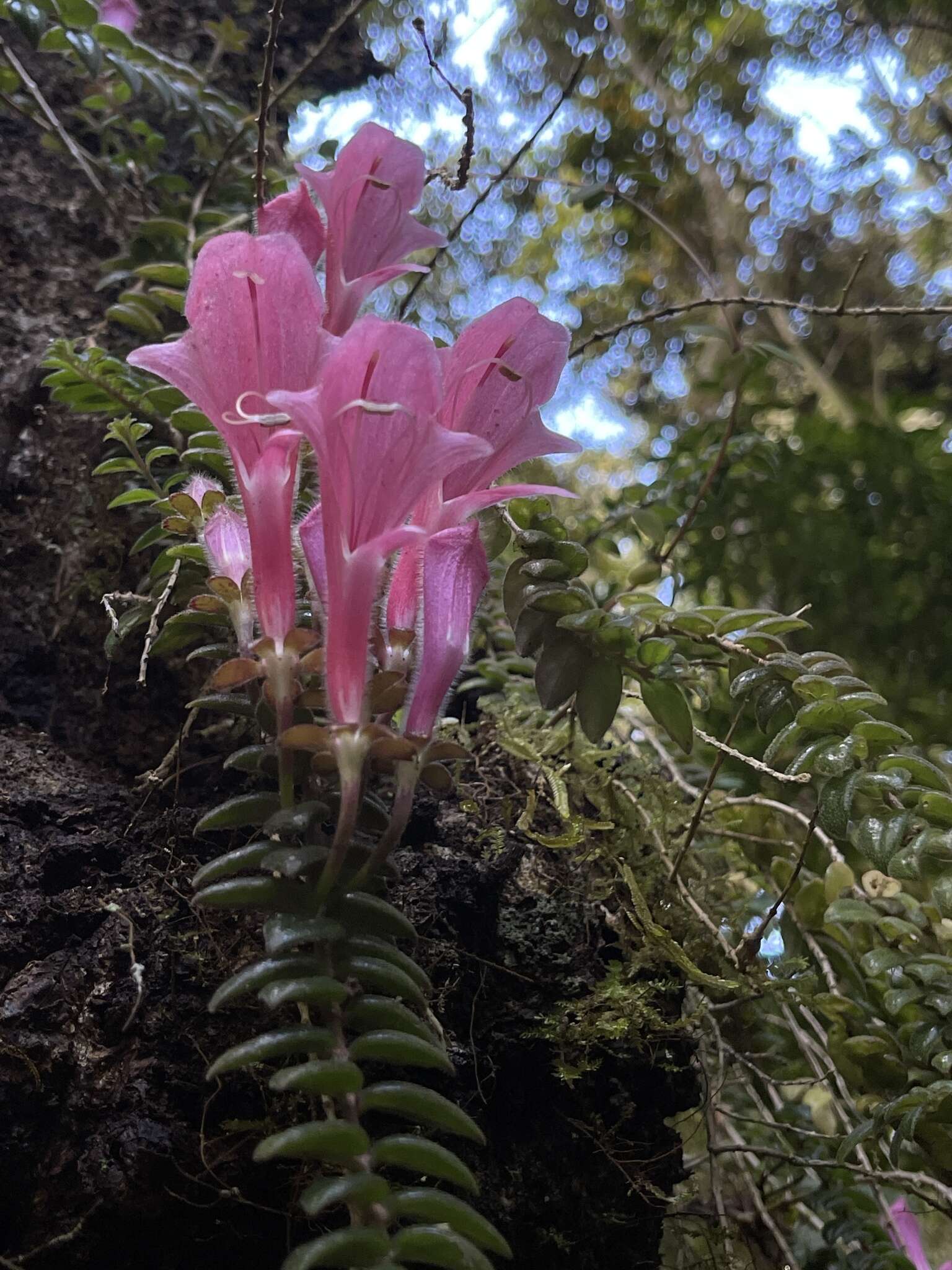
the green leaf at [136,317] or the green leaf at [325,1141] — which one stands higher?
the green leaf at [136,317]

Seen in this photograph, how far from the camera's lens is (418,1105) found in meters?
0.48

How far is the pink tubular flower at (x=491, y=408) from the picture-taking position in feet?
2.15

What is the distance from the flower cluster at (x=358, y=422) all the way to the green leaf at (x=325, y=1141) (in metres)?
0.23

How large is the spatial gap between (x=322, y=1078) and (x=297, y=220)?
2.23 feet

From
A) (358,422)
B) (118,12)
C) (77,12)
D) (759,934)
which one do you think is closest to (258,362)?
(358,422)

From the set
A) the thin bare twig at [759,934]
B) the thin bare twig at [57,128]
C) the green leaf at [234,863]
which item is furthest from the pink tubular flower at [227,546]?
the thin bare twig at [57,128]

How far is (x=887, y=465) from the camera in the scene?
205cm

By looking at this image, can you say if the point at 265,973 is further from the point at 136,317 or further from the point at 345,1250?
the point at 136,317

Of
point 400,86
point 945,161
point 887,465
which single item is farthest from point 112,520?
point 945,161

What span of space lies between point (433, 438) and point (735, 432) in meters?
1.17

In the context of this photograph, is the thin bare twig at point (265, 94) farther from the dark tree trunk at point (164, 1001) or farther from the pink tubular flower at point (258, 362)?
the dark tree trunk at point (164, 1001)

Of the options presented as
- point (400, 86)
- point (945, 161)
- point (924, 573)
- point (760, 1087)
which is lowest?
point (760, 1087)

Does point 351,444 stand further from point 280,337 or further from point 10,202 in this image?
point 10,202

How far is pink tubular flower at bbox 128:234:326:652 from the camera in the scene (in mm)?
594
